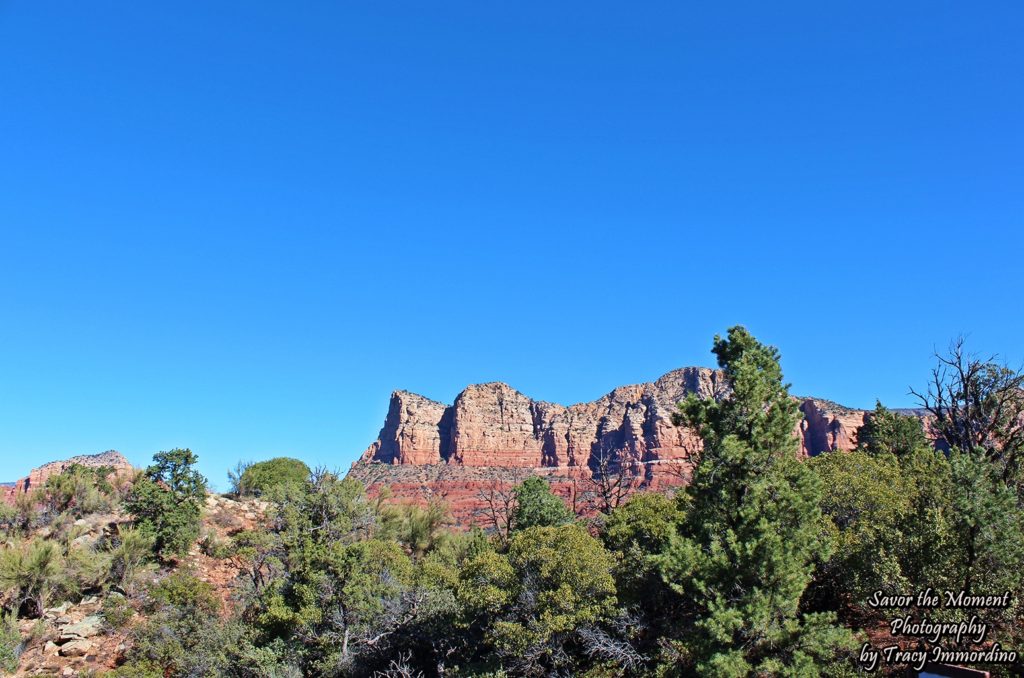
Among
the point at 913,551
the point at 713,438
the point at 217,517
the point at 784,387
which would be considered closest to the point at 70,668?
the point at 217,517

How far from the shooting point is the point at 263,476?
2665 inches

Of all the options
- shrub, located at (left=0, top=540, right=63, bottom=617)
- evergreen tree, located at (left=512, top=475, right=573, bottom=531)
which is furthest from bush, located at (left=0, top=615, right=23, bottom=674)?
evergreen tree, located at (left=512, top=475, right=573, bottom=531)

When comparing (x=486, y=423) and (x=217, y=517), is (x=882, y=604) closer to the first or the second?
(x=217, y=517)

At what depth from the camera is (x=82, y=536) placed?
150 ft

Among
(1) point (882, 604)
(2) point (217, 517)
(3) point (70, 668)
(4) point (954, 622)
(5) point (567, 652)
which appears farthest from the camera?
(2) point (217, 517)

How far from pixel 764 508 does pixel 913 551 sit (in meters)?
5.79

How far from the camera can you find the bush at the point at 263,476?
66.6m

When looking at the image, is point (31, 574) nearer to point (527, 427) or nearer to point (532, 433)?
point (532, 433)

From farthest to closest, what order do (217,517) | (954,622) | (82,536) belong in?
1. (217,517)
2. (82,536)
3. (954,622)

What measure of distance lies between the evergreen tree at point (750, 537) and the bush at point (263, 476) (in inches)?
2090

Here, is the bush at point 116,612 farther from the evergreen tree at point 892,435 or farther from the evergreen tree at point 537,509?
the evergreen tree at point 892,435

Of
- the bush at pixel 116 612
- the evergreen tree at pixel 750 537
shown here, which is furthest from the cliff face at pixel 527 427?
the evergreen tree at pixel 750 537

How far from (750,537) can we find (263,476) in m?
59.8

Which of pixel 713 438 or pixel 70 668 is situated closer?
pixel 713 438
